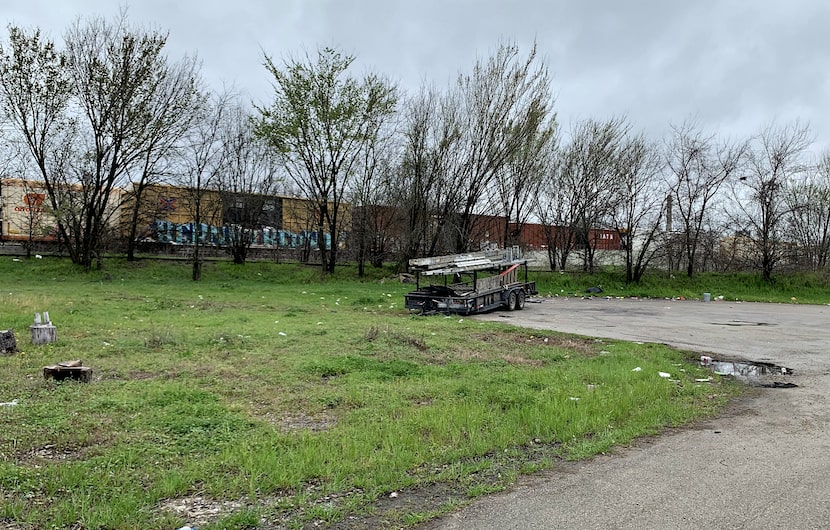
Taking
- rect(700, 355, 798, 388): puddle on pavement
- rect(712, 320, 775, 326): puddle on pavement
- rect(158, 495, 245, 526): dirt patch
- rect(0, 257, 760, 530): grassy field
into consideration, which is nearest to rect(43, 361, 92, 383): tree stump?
rect(0, 257, 760, 530): grassy field

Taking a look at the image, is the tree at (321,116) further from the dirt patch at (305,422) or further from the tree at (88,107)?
the dirt patch at (305,422)

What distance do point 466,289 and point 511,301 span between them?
2022 mm

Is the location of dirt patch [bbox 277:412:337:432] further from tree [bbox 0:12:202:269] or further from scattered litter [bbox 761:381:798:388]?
tree [bbox 0:12:202:269]

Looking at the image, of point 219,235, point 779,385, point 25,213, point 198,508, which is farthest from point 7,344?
point 25,213

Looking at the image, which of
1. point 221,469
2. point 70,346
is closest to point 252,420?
point 221,469

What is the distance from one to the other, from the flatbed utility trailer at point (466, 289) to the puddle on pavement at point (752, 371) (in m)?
7.76

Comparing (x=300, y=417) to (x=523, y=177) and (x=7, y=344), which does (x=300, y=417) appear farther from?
(x=523, y=177)

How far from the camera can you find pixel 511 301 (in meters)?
18.7

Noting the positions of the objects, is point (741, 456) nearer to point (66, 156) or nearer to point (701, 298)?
point (701, 298)

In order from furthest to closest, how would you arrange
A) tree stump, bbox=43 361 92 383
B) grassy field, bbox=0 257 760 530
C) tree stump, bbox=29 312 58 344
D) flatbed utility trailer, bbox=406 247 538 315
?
flatbed utility trailer, bbox=406 247 538 315 < tree stump, bbox=29 312 58 344 < tree stump, bbox=43 361 92 383 < grassy field, bbox=0 257 760 530

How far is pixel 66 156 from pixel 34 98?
2.87 m

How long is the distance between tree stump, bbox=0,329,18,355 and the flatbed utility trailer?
34.3 ft

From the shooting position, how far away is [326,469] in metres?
4.02

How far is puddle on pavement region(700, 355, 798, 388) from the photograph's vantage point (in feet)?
25.9
